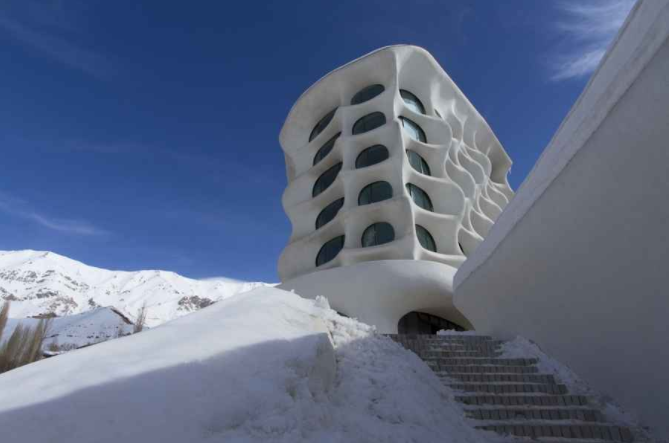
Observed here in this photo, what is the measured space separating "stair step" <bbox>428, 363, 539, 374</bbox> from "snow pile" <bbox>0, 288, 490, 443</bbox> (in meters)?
0.59

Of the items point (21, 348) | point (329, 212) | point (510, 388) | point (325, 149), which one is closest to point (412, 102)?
point (325, 149)

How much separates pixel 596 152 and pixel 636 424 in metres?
3.52

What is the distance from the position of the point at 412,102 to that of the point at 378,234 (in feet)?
34.4

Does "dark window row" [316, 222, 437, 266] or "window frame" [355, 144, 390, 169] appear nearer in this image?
"dark window row" [316, 222, 437, 266]

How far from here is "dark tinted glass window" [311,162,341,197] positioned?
23766 mm

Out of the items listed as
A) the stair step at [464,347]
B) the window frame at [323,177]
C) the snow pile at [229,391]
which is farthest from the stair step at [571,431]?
the window frame at [323,177]

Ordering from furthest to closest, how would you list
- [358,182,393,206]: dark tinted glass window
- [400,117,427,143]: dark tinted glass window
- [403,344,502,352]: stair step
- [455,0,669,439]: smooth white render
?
[400,117,427,143]: dark tinted glass window → [358,182,393,206]: dark tinted glass window → [403,344,502,352]: stair step → [455,0,669,439]: smooth white render

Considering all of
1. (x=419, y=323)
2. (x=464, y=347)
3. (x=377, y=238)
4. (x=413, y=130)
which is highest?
(x=413, y=130)

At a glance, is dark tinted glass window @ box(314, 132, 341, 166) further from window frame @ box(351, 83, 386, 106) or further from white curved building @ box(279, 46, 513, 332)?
window frame @ box(351, 83, 386, 106)

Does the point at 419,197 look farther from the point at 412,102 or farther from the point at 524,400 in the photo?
the point at 524,400

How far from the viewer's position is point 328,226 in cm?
2128

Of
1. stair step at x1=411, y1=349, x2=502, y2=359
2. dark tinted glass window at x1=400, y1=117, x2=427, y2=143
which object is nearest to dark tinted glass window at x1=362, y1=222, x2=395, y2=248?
dark tinted glass window at x1=400, y1=117, x2=427, y2=143

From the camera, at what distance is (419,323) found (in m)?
20.0

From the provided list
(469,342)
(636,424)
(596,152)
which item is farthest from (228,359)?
(469,342)
